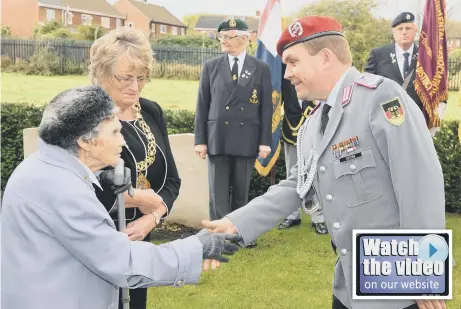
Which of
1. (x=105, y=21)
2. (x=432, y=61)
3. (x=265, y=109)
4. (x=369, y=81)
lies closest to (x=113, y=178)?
(x=369, y=81)

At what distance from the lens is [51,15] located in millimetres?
14703

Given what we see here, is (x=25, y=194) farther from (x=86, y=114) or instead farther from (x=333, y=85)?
(x=333, y=85)

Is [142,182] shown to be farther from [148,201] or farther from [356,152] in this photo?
[356,152]

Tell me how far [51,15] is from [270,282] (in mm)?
11297

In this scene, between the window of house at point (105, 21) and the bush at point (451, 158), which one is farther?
the window of house at point (105, 21)

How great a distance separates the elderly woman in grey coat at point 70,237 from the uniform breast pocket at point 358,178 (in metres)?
0.66

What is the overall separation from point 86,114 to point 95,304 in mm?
696

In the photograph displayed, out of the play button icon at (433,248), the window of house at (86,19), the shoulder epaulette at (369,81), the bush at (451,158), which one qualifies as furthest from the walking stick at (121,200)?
the window of house at (86,19)

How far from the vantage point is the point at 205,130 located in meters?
6.50

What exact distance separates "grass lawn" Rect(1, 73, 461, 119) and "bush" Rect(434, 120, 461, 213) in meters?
1.17

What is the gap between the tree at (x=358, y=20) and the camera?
48.4 feet

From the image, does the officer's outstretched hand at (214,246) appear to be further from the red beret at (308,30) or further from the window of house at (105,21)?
the window of house at (105,21)

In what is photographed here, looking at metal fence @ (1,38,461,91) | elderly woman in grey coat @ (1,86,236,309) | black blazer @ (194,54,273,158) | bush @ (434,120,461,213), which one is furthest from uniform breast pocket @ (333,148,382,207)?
metal fence @ (1,38,461,91)

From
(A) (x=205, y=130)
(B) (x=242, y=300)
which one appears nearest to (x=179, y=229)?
(A) (x=205, y=130)
